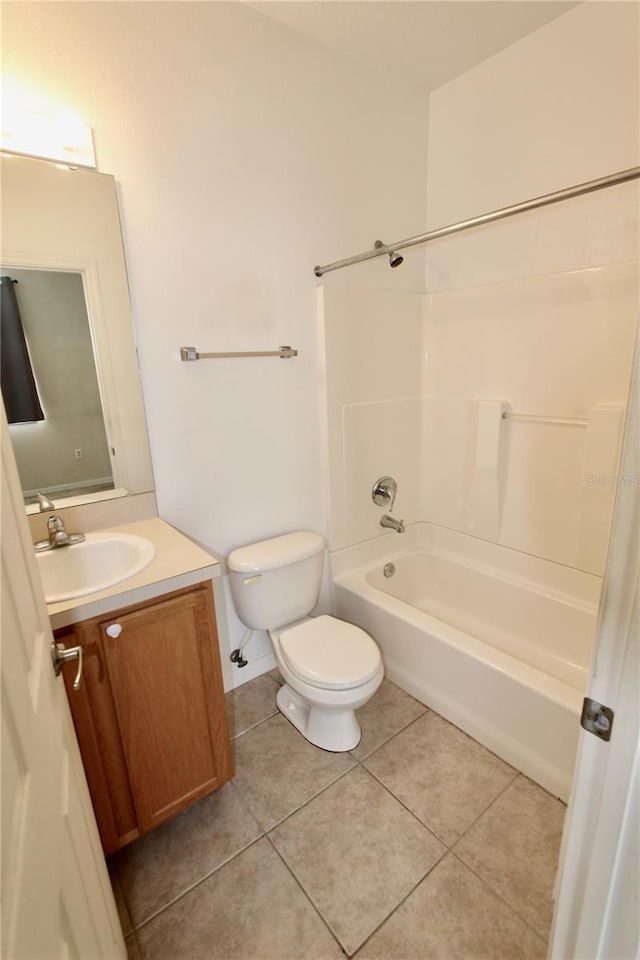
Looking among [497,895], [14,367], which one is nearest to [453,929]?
[497,895]

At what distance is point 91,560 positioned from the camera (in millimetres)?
1452

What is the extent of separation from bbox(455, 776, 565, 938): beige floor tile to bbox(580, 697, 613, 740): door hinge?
1008 millimetres

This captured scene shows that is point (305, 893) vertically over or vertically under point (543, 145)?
under

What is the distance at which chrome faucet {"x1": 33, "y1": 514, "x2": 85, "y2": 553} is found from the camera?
1409mm

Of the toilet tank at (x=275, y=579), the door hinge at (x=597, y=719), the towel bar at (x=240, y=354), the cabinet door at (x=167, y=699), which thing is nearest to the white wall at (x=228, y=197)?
the towel bar at (x=240, y=354)

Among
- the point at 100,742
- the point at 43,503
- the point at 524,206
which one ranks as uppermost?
the point at 524,206

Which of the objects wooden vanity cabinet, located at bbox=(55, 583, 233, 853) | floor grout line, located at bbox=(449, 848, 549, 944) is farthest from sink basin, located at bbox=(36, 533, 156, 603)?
floor grout line, located at bbox=(449, 848, 549, 944)

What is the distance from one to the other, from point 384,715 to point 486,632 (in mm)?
723

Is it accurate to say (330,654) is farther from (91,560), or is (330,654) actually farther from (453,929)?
(91,560)

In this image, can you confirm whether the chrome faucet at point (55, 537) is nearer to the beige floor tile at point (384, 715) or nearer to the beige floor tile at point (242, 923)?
the beige floor tile at point (242, 923)

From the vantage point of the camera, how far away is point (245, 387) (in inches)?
72.5

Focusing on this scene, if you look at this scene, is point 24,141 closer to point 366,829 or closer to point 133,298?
point 133,298

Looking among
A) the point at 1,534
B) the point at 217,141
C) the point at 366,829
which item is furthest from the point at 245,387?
the point at 366,829

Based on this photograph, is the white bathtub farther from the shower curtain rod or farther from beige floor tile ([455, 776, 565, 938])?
the shower curtain rod
